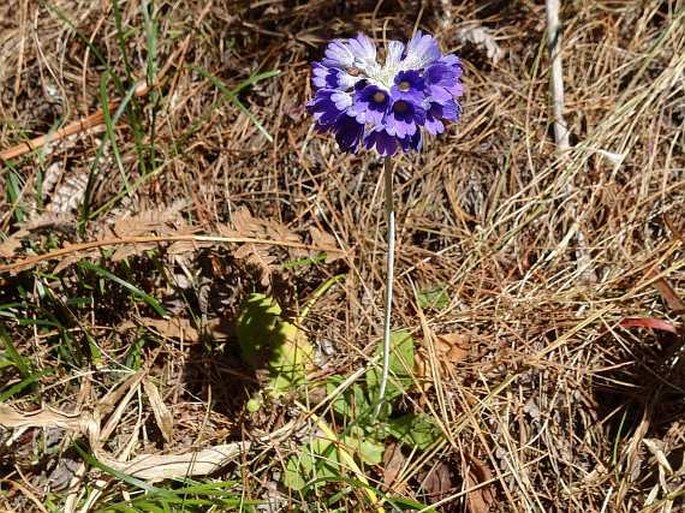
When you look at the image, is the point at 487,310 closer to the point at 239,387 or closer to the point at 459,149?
the point at 459,149

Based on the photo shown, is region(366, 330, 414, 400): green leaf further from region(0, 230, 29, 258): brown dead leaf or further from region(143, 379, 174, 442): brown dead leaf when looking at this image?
region(0, 230, 29, 258): brown dead leaf

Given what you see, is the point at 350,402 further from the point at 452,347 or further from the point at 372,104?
the point at 372,104

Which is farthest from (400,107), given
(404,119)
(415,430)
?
(415,430)

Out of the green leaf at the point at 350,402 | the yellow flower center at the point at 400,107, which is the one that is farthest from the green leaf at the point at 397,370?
the yellow flower center at the point at 400,107

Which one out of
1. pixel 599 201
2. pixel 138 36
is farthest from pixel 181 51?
pixel 599 201

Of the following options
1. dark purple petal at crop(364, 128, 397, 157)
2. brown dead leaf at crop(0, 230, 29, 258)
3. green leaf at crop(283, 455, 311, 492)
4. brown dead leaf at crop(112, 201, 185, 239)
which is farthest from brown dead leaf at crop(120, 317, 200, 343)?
dark purple petal at crop(364, 128, 397, 157)

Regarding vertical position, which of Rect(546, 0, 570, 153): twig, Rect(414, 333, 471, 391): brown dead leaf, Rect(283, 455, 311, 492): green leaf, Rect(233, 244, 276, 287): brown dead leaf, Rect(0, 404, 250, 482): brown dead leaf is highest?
Rect(546, 0, 570, 153): twig
